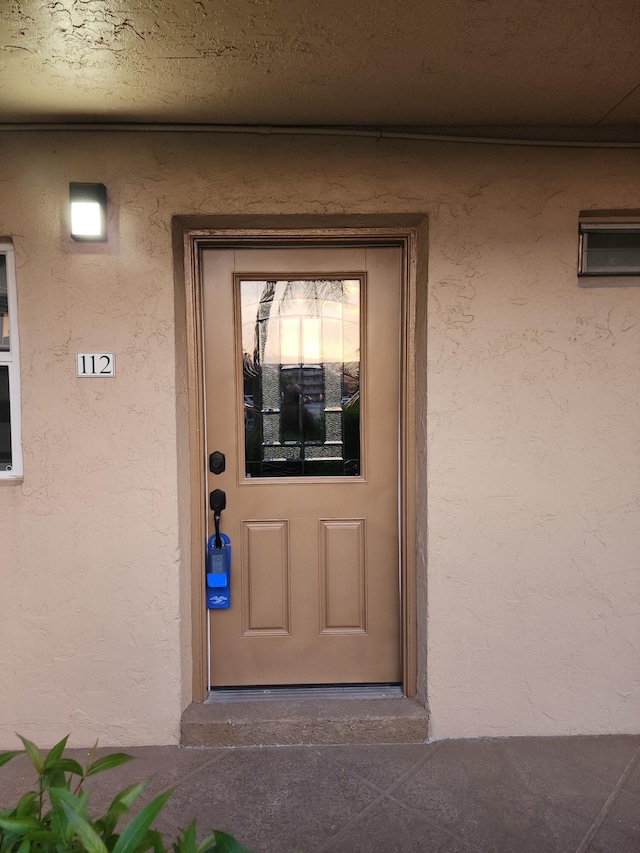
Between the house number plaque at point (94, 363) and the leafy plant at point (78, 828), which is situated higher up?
the house number plaque at point (94, 363)

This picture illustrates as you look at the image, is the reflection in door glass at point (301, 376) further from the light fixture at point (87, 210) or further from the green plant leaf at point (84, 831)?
the green plant leaf at point (84, 831)

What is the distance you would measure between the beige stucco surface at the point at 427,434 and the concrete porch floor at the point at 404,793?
0.15 metres

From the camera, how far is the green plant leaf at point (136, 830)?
0.82 metres

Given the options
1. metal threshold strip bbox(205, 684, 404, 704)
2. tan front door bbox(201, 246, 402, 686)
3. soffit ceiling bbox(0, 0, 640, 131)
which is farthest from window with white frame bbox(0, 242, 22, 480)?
metal threshold strip bbox(205, 684, 404, 704)

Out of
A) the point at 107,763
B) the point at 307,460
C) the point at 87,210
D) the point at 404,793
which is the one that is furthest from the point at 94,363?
the point at 404,793

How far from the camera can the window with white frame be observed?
2.38 m

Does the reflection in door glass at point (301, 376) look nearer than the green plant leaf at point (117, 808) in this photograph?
No

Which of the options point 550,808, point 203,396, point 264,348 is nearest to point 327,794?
point 550,808

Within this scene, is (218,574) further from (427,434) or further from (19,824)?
(19,824)

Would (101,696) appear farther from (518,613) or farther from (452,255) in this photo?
(452,255)

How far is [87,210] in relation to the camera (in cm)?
227

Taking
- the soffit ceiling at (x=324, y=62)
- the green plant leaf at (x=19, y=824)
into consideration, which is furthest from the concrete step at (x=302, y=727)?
the soffit ceiling at (x=324, y=62)

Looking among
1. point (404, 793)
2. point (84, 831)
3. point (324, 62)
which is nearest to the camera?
point (84, 831)

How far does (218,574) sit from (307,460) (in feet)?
2.33
